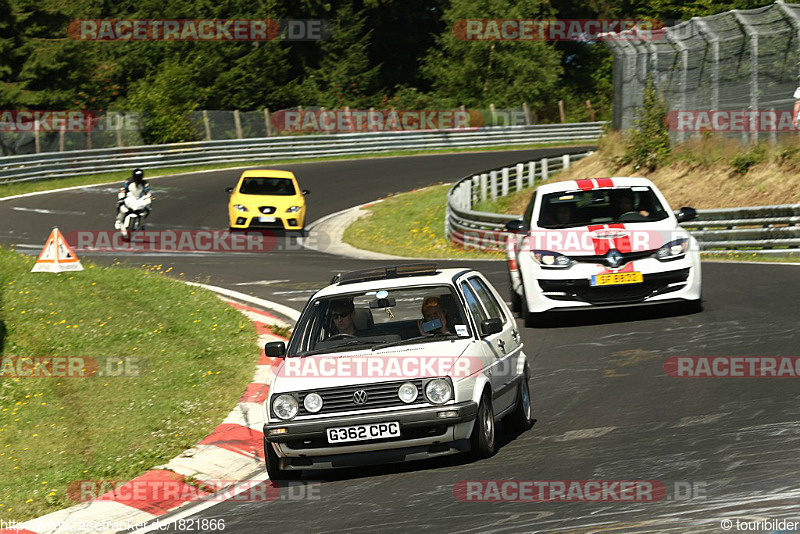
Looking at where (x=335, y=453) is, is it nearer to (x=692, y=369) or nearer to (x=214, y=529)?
(x=214, y=529)

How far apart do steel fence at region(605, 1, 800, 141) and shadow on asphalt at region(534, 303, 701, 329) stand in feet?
36.6

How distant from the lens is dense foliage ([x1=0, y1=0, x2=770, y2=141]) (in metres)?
55.2

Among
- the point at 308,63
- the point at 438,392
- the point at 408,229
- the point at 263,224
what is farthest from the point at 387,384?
the point at 308,63

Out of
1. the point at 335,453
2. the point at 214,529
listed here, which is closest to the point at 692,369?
the point at 335,453

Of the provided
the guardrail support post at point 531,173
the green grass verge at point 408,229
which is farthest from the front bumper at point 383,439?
the guardrail support post at point 531,173

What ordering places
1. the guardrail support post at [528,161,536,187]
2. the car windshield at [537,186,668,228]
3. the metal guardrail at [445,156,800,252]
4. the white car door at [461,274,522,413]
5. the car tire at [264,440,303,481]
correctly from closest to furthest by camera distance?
1. the car tire at [264,440,303,481]
2. the white car door at [461,274,522,413]
3. the car windshield at [537,186,668,228]
4. the metal guardrail at [445,156,800,252]
5. the guardrail support post at [528,161,536,187]

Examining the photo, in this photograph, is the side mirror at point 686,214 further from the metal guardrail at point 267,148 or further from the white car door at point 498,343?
the metal guardrail at point 267,148

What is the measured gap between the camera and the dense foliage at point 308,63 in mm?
55219

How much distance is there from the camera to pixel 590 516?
666cm

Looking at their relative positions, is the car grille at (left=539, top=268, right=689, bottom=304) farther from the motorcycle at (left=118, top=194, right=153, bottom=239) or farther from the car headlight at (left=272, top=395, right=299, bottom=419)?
the motorcycle at (left=118, top=194, right=153, bottom=239)

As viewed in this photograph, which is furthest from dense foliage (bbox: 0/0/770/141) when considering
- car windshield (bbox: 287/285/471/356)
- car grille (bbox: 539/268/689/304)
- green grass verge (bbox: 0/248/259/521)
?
car windshield (bbox: 287/285/471/356)

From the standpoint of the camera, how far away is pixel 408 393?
8.25 meters

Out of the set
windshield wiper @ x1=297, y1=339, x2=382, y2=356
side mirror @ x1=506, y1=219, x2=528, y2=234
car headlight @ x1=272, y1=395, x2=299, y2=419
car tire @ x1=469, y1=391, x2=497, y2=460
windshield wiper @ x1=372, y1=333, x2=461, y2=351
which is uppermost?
side mirror @ x1=506, y1=219, x2=528, y2=234

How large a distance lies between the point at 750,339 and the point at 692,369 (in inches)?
56.0
